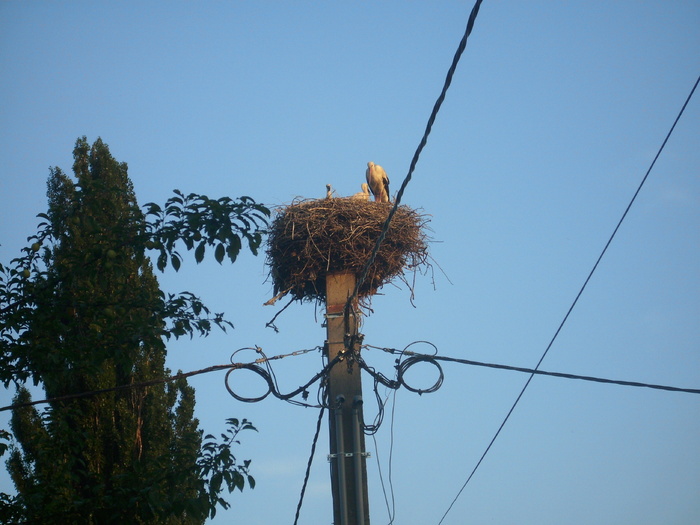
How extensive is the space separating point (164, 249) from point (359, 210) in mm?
3586

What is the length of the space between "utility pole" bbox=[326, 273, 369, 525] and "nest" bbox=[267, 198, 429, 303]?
41.9 inches

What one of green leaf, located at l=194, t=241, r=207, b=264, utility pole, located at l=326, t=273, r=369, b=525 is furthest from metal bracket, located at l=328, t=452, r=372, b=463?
green leaf, located at l=194, t=241, r=207, b=264

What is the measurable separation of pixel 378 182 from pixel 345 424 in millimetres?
6625

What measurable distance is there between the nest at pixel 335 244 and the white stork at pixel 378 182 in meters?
2.90

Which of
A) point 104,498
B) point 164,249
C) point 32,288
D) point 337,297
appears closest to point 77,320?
point 32,288

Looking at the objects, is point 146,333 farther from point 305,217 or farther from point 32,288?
point 305,217

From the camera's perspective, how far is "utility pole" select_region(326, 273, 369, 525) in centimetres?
610

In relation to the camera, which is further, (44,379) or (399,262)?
(399,262)

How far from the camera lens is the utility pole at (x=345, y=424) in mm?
6102

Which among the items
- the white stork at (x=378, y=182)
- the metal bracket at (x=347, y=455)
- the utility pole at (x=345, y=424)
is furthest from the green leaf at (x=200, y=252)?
the white stork at (x=378, y=182)

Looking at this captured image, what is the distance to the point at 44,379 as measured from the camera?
594 cm

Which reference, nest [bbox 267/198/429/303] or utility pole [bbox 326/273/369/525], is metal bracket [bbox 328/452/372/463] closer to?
utility pole [bbox 326/273/369/525]

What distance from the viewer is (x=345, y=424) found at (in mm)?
6410

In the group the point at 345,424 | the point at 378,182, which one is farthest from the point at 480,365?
the point at 378,182
